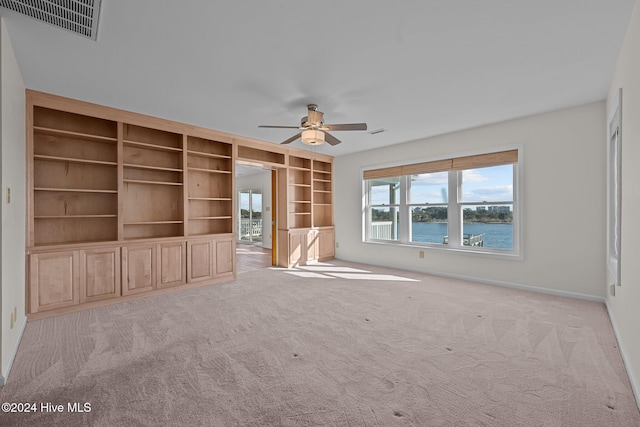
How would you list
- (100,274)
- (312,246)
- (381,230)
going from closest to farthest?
(100,274), (381,230), (312,246)

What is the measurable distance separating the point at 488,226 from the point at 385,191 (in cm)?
216

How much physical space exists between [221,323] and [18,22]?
115 inches

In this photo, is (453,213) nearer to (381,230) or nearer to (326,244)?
(381,230)

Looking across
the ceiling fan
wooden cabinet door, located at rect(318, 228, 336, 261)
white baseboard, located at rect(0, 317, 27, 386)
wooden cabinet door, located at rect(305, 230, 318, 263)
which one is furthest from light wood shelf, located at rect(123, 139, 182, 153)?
wooden cabinet door, located at rect(318, 228, 336, 261)

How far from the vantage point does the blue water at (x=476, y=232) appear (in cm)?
464

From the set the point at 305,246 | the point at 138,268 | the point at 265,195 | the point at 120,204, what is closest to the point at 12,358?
the point at 138,268

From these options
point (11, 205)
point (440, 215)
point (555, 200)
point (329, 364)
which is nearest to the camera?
point (329, 364)

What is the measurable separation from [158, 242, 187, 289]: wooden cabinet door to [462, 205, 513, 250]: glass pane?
14.9ft

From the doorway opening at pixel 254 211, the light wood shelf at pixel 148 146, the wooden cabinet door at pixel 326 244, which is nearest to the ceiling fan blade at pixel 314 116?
the light wood shelf at pixel 148 146

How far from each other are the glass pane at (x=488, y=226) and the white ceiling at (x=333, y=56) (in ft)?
5.09

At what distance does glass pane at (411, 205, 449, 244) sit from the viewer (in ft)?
17.7

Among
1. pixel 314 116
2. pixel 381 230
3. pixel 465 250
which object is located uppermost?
pixel 314 116

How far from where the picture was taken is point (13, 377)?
6.98ft

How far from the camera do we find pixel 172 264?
4402 mm
